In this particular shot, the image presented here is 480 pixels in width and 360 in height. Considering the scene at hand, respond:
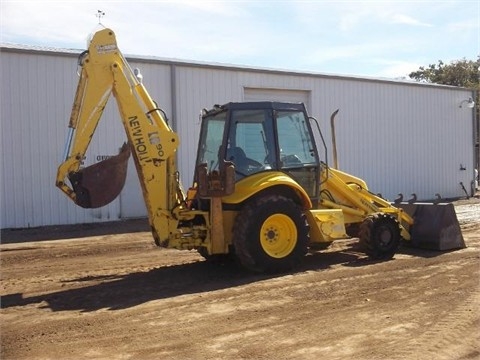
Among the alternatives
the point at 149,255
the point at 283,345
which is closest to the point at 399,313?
the point at 283,345

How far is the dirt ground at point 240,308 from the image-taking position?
4.96 m

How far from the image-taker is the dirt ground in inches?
195

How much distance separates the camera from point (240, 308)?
6203mm

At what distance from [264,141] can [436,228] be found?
141 inches

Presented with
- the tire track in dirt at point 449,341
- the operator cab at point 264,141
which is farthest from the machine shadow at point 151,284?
the tire track in dirt at point 449,341

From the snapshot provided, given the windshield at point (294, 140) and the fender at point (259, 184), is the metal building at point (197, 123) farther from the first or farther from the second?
the fender at point (259, 184)

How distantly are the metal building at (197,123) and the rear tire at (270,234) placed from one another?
333 inches

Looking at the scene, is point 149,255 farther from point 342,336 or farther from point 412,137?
point 412,137

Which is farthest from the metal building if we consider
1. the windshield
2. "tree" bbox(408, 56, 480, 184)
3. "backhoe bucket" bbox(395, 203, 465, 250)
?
"tree" bbox(408, 56, 480, 184)

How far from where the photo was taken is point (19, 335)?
5410 millimetres

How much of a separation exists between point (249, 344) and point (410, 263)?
433cm

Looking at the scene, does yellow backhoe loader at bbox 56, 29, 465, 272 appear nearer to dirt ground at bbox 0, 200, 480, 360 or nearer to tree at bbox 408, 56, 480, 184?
dirt ground at bbox 0, 200, 480, 360

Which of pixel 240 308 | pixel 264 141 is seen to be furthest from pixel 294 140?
pixel 240 308

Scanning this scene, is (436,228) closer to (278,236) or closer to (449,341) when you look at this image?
(278,236)
